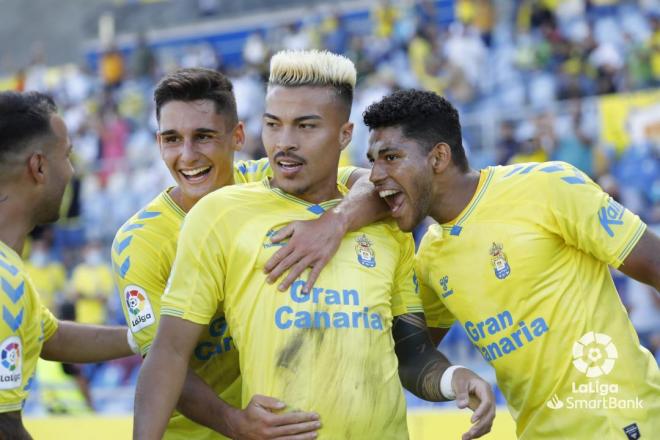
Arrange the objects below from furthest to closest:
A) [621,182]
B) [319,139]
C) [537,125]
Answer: [537,125]
[621,182]
[319,139]

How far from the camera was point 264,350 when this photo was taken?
4.02m

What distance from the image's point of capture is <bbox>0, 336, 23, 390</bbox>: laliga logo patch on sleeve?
4090mm

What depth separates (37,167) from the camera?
4469 mm

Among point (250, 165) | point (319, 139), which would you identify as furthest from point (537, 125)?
point (319, 139)

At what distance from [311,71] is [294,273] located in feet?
3.02

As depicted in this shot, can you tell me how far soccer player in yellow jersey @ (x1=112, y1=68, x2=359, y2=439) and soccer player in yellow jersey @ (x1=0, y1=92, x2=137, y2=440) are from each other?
41 cm

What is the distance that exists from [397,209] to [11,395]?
6.16 feet

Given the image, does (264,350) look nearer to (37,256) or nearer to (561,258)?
(561,258)

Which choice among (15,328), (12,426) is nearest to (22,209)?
(15,328)

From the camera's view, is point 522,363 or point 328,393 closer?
point 328,393

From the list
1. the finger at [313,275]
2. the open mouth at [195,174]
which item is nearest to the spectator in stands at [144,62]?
the open mouth at [195,174]

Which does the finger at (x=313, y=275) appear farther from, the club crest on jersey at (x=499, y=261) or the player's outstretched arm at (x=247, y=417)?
the club crest on jersey at (x=499, y=261)

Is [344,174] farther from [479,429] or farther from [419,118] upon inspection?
[479,429]

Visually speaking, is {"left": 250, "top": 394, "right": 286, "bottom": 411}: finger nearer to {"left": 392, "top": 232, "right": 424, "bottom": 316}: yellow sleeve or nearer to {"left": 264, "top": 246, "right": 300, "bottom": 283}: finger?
{"left": 264, "top": 246, "right": 300, "bottom": 283}: finger
